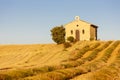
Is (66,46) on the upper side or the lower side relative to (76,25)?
lower

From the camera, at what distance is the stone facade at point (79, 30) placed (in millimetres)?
77188

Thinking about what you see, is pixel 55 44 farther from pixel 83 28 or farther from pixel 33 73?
pixel 33 73

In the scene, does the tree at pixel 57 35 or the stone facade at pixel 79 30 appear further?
the stone facade at pixel 79 30

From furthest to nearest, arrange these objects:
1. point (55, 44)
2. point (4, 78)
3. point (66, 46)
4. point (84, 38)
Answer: point (84, 38) < point (55, 44) < point (66, 46) < point (4, 78)

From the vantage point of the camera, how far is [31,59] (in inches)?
1970

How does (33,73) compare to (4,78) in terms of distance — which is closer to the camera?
(4,78)

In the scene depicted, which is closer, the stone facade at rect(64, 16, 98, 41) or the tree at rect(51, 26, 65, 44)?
the tree at rect(51, 26, 65, 44)

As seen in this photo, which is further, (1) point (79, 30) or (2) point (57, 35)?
(1) point (79, 30)

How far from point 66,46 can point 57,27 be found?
26.0 feet

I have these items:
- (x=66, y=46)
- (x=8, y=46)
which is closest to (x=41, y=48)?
(x=66, y=46)

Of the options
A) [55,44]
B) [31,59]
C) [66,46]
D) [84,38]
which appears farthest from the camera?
[84,38]

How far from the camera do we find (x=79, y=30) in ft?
255

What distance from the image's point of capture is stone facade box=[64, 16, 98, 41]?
77.2 m

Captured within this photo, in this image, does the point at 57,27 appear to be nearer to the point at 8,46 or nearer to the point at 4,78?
the point at 8,46
